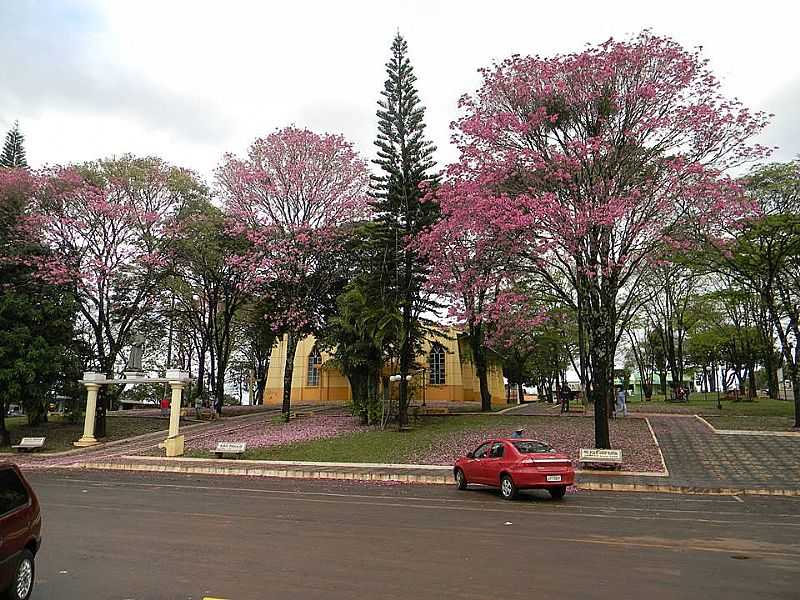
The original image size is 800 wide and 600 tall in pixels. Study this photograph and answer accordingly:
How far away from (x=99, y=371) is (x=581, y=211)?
80.5ft

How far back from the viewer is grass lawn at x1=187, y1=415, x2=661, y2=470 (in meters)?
20.1

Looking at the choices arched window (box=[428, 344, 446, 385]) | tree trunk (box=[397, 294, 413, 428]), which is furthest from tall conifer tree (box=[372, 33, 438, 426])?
arched window (box=[428, 344, 446, 385])

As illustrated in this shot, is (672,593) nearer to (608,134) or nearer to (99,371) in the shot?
(608,134)

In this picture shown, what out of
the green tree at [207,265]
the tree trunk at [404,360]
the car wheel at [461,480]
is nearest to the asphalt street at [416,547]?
the car wheel at [461,480]

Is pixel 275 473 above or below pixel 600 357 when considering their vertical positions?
below

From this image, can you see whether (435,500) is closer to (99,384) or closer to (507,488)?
(507,488)

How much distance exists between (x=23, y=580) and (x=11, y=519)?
0.61 m

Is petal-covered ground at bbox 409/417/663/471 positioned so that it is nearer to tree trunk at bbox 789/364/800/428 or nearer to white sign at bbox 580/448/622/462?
white sign at bbox 580/448/622/462

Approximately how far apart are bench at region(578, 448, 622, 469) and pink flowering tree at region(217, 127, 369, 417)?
17.0m

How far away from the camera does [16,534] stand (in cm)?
560

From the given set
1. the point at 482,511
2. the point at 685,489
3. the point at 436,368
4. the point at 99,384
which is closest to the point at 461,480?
the point at 482,511

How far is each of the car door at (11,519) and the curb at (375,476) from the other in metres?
11.8

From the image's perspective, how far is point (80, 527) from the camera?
9.78 metres

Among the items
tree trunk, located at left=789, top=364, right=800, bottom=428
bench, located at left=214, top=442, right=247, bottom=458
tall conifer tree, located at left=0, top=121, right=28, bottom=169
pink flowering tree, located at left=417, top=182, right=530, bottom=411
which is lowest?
bench, located at left=214, top=442, right=247, bottom=458
